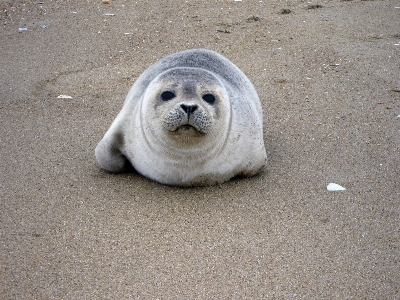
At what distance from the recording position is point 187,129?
345cm

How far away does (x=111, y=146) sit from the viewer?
3.92m

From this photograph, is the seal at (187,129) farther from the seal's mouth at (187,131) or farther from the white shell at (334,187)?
the white shell at (334,187)

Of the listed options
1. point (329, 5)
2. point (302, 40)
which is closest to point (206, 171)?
point (302, 40)

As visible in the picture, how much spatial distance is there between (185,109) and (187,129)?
0.13 meters

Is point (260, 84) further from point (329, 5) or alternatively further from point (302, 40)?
point (329, 5)

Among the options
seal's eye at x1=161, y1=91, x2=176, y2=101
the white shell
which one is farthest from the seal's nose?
the white shell

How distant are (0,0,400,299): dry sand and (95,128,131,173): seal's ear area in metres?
0.11

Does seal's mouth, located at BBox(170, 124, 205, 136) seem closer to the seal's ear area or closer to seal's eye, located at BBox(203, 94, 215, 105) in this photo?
Answer: seal's eye, located at BBox(203, 94, 215, 105)

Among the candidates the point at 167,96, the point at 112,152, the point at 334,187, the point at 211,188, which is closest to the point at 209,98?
the point at 167,96

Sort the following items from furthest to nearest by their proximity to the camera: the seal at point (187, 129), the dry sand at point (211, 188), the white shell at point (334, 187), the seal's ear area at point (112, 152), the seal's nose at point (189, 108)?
the seal's ear area at point (112, 152) < the white shell at point (334, 187) < the seal at point (187, 129) < the seal's nose at point (189, 108) < the dry sand at point (211, 188)

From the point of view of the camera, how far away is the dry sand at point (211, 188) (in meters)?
2.97

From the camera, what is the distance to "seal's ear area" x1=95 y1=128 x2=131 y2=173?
3.92 m

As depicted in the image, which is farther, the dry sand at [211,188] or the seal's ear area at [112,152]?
the seal's ear area at [112,152]

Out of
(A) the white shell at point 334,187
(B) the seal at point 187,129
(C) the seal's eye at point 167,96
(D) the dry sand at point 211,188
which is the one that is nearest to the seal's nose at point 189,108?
(B) the seal at point 187,129
